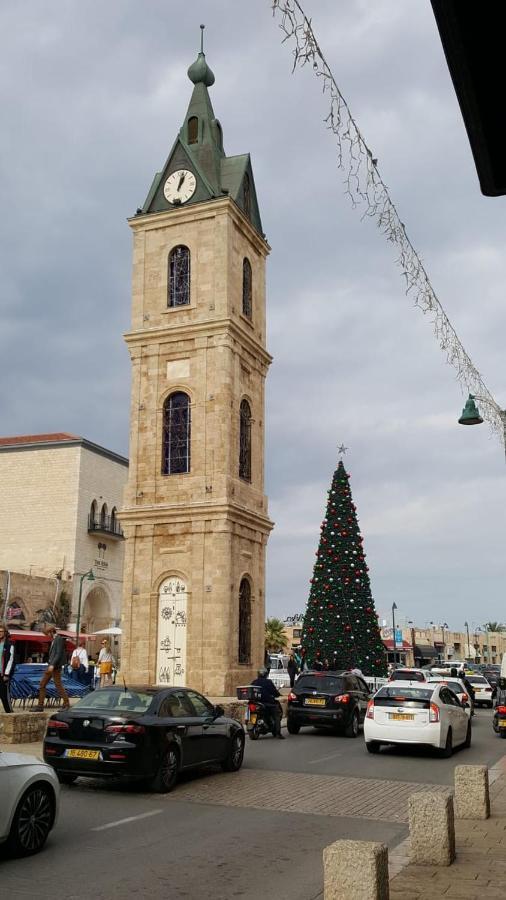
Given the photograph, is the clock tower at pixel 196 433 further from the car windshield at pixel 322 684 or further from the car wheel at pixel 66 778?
the car wheel at pixel 66 778

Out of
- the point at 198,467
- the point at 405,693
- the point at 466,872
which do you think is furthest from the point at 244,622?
the point at 466,872

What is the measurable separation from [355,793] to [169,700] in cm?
292

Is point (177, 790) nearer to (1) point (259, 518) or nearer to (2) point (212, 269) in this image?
(1) point (259, 518)

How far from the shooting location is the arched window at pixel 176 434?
104 ft

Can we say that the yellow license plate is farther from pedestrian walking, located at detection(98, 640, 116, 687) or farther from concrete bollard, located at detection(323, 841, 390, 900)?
pedestrian walking, located at detection(98, 640, 116, 687)

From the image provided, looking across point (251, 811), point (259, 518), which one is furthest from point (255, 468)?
point (251, 811)

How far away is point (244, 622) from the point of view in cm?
3184

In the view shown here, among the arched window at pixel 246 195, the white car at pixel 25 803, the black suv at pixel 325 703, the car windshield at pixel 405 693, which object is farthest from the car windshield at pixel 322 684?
the arched window at pixel 246 195

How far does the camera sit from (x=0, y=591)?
50.5 meters

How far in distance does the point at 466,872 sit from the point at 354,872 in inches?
91.6

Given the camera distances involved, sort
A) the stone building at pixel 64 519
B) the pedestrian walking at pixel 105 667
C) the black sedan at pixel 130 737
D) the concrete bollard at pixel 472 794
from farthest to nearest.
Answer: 1. the stone building at pixel 64 519
2. the pedestrian walking at pixel 105 667
3. the black sedan at pixel 130 737
4. the concrete bollard at pixel 472 794

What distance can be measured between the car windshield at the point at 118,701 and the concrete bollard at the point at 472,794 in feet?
14.6

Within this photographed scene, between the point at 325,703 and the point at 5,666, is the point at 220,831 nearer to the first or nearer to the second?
the point at 5,666

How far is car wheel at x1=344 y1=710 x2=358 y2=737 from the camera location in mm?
21125
